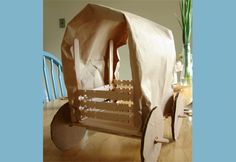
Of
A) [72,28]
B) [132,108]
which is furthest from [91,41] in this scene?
[132,108]

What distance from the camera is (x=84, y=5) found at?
0.42 meters

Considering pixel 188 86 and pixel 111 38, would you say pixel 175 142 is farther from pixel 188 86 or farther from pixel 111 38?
pixel 111 38

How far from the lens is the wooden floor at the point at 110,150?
40 cm

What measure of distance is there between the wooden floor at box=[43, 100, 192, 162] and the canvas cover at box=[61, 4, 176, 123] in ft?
0.25

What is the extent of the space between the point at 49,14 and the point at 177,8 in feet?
0.74

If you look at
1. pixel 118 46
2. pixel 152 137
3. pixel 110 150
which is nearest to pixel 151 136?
pixel 152 137

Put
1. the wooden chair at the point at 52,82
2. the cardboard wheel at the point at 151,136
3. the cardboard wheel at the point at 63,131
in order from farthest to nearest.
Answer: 1. the wooden chair at the point at 52,82
2. the cardboard wheel at the point at 63,131
3. the cardboard wheel at the point at 151,136

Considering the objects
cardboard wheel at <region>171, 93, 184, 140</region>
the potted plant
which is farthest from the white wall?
cardboard wheel at <region>171, 93, 184, 140</region>

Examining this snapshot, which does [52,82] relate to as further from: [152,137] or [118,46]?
[152,137]

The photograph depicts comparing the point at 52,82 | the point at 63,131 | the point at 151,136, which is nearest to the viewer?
the point at 151,136

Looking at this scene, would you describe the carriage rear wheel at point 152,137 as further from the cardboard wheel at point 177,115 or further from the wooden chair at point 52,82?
the wooden chair at point 52,82

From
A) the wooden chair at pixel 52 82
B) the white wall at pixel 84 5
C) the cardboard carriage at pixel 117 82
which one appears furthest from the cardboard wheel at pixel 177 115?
the wooden chair at pixel 52 82

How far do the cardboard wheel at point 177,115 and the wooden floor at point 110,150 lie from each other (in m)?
0.01

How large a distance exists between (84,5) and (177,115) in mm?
266
